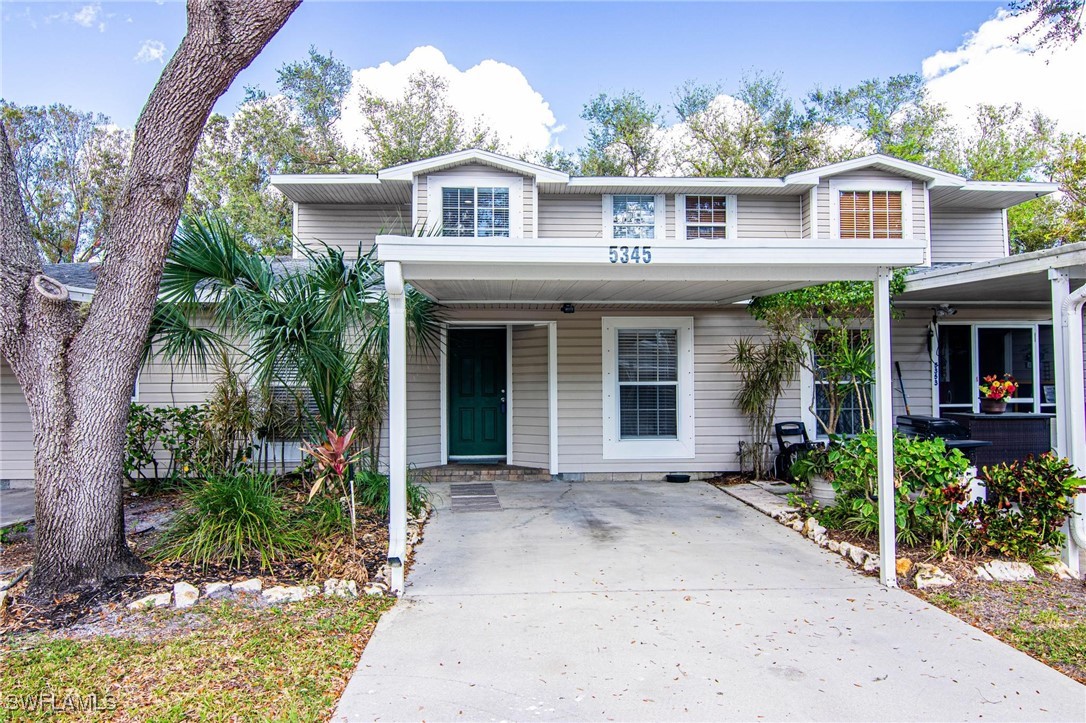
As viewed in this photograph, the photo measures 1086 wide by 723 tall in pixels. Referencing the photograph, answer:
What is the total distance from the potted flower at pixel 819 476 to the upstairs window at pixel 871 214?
423 cm

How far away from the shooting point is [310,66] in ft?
68.3

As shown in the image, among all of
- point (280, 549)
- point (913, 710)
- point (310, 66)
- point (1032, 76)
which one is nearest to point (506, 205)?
point (280, 549)

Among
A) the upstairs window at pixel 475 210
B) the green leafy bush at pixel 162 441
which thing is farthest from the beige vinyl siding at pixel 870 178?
the green leafy bush at pixel 162 441

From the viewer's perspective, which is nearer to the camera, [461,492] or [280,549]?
[280,549]

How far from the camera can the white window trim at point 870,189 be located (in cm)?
913

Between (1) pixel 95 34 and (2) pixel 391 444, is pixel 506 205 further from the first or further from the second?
(1) pixel 95 34

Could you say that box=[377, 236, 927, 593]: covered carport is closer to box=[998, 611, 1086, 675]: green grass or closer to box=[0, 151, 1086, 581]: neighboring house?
box=[998, 611, 1086, 675]: green grass

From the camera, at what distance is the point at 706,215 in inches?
367

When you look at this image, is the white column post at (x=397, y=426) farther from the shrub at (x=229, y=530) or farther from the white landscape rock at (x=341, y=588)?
the shrub at (x=229, y=530)

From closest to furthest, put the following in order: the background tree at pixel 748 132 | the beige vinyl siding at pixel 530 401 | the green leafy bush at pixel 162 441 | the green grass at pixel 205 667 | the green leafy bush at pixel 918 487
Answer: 1. the green grass at pixel 205 667
2. the green leafy bush at pixel 918 487
3. the green leafy bush at pixel 162 441
4. the beige vinyl siding at pixel 530 401
5. the background tree at pixel 748 132

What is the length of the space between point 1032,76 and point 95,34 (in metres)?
25.5

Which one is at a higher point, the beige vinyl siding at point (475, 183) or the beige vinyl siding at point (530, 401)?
the beige vinyl siding at point (475, 183)

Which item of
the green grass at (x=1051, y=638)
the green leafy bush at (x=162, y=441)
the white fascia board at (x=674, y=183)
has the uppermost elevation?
the white fascia board at (x=674, y=183)

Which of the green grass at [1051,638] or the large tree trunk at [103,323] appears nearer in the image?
the green grass at [1051,638]
